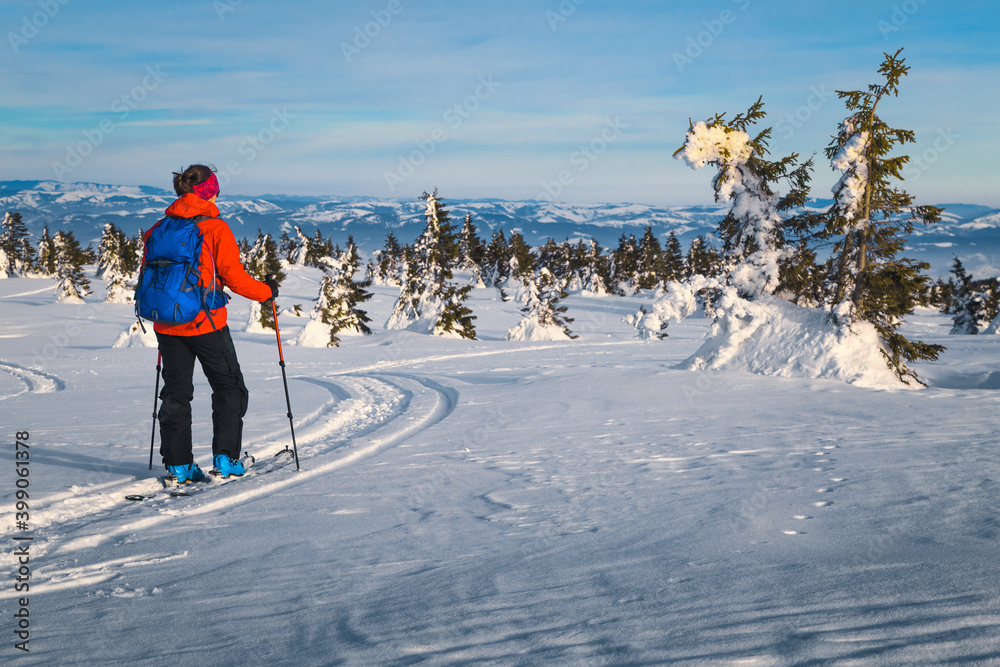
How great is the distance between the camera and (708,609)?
2123 millimetres

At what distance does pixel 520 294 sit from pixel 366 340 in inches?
463

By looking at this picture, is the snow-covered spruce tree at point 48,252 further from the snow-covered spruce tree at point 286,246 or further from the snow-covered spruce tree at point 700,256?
the snow-covered spruce tree at point 700,256

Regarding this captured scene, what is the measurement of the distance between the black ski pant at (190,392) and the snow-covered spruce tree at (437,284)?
25.9 metres

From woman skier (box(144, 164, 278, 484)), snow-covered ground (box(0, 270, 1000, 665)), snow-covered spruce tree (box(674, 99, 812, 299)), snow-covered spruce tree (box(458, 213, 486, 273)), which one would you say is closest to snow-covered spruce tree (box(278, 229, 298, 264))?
snow-covered spruce tree (box(458, 213, 486, 273))

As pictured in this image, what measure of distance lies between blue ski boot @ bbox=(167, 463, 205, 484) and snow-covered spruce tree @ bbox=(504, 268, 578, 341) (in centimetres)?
2863

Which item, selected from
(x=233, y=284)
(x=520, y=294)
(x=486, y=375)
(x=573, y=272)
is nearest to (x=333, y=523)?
(x=233, y=284)

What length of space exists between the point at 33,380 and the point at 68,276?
45.9 m

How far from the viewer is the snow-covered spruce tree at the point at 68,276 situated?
48.3 meters

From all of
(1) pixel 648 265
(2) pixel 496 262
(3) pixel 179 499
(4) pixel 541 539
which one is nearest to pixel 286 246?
(2) pixel 496 262

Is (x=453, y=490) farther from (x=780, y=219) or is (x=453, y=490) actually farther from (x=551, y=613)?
(x=780, y=219)

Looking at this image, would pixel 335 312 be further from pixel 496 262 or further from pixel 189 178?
pixel 496 262

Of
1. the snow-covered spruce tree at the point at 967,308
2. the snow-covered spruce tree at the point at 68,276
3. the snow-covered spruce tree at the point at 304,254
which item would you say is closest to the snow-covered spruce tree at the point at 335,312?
the snow-covered spruce tree at the point at 68,276

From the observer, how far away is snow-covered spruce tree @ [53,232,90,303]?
48.3 m

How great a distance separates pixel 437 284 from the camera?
104ft
